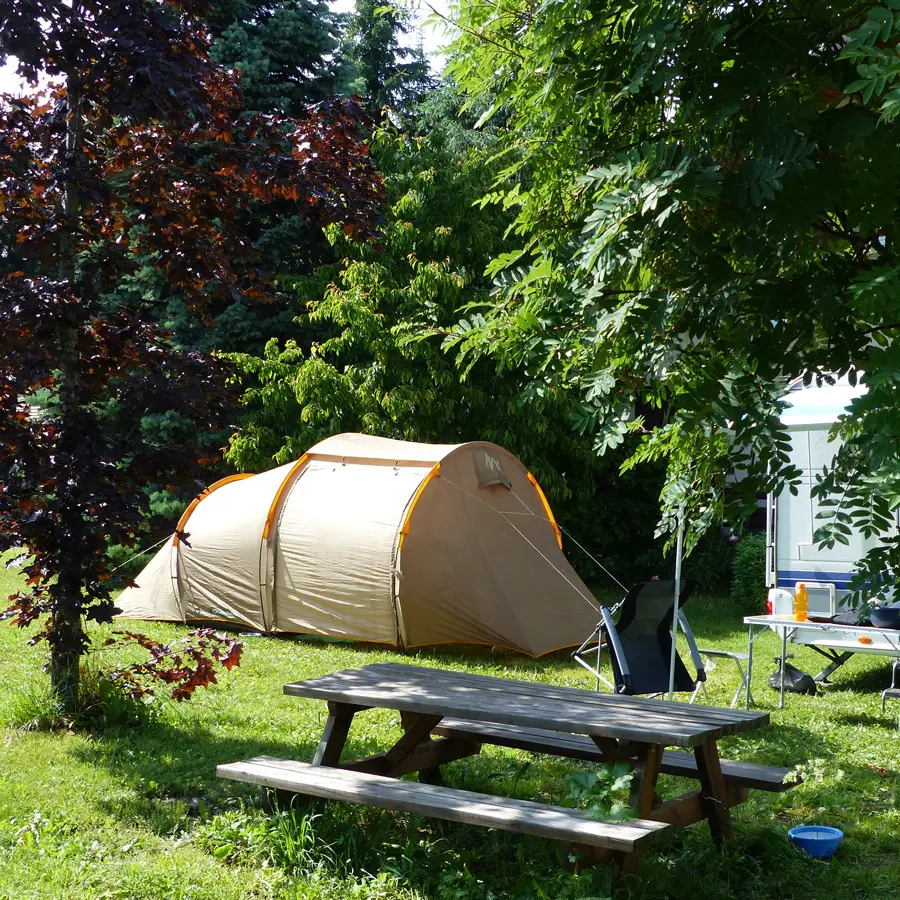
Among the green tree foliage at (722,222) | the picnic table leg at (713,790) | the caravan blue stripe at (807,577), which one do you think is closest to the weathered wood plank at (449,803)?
the picnic table leg at (713,790)

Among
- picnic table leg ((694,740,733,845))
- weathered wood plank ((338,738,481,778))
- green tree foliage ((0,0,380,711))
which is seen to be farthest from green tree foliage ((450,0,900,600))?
green tree foliage ((0,0,380,711))

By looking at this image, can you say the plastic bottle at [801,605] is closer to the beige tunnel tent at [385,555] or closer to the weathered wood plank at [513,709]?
the beige tunnel tent at [385,555]

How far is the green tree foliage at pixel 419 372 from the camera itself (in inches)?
488

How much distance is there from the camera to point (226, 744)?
5.79 m

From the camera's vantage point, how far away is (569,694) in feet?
14.5

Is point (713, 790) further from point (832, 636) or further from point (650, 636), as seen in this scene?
point (832, 636)

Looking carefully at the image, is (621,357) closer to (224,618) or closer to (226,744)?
(226,744)

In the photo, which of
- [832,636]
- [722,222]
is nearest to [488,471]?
[832,636]

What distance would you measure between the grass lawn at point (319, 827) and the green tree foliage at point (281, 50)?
12377 mm

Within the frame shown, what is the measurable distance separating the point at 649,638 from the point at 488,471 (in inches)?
122

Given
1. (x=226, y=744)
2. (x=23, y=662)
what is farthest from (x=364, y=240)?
(x=23, y=662)

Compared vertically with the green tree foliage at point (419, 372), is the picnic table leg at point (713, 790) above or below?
below

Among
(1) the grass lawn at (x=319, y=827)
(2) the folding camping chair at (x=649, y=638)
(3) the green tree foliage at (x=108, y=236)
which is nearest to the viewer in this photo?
(1) the grass lawn at (x=319, y=827)

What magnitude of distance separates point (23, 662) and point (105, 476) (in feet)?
12.0
